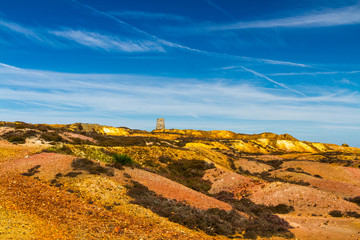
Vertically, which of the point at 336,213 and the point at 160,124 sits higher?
the point at 160,124

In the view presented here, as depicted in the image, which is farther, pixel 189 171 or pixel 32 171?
pixel 189 171

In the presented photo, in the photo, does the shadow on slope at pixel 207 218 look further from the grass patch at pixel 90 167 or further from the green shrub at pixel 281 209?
the green shrub at pixel 281 209

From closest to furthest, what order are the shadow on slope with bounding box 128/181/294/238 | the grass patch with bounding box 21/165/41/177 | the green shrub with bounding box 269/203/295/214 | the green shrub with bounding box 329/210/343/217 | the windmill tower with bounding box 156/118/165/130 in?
1. the shadow on slope with bounding box 128/181/294/238
2. the grass patch with bounding box 21/165/41/177
3. the green shrub with bounding box 329/210/343/217
4. the green shrub with bounding box 269/203/295/214
5. the windmill tower with bounding box 156/118/165/130

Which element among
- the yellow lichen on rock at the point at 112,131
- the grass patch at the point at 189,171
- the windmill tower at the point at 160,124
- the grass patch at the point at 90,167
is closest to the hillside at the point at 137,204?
the grass patch at the point at 90,167

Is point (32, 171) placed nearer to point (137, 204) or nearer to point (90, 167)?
point (90, 167)

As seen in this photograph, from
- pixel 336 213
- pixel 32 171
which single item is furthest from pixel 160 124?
pixel 32 171

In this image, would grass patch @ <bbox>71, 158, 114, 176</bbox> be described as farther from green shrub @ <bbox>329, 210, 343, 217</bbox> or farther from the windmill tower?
the windmill tower

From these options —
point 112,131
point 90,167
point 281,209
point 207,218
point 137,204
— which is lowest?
point 281,209

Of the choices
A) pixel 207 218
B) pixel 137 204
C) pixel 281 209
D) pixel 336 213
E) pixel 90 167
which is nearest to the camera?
pixel 137 204

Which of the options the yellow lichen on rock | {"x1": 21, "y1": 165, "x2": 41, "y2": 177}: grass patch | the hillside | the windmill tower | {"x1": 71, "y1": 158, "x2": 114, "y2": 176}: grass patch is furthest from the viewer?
the windmill tower

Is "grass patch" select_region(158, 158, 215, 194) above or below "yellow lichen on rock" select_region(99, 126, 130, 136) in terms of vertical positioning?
below

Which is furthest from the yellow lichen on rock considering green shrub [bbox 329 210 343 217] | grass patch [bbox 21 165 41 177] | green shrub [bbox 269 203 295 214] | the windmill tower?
green shrub [bbox 329 210 343 217]

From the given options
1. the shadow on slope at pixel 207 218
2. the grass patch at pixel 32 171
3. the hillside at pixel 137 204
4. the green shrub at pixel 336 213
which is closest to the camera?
the hillside at pixel 137 204

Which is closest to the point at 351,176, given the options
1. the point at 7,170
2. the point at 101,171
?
the point at 101,171
